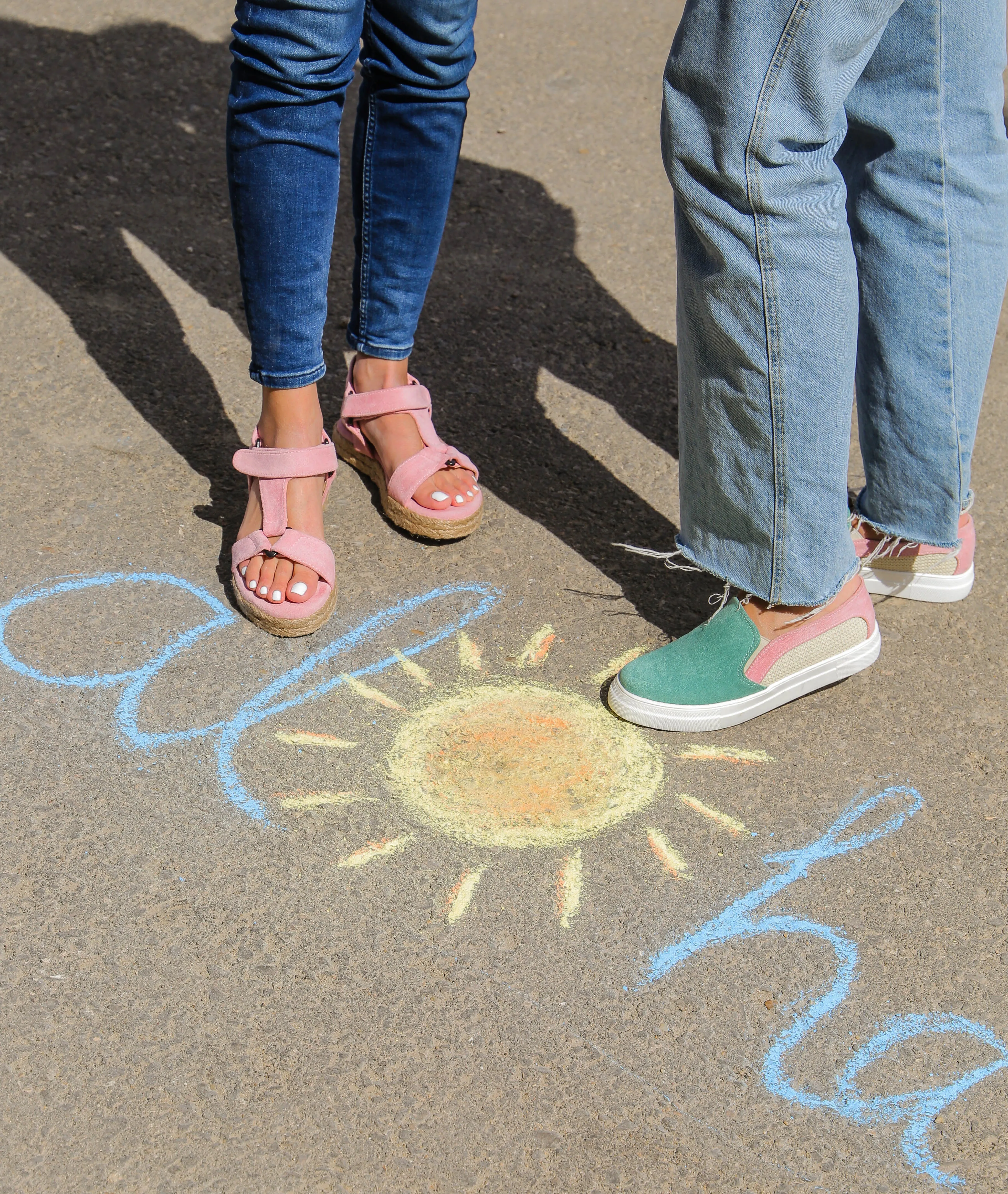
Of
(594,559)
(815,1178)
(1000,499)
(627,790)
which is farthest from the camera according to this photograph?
(1000,499)

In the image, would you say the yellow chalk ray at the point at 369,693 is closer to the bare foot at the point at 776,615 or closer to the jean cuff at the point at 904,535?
the bare foot at the point at 776,615

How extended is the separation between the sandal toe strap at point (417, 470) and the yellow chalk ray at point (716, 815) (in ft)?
2.69

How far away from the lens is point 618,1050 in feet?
5.02

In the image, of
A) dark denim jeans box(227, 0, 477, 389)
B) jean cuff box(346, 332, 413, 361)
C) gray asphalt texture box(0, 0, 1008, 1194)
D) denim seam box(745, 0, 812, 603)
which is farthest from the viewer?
jean cuff box(346, 332, 413, 361)

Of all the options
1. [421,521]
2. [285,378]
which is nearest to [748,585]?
[421,521]

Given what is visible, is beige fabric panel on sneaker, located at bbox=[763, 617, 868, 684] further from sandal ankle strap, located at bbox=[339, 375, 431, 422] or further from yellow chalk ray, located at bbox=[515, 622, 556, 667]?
sandal ankle strap, located at bbox=[339, 375, 431, 422]

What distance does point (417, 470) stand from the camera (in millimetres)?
2389

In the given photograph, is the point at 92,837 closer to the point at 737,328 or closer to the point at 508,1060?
the point at 508,1060

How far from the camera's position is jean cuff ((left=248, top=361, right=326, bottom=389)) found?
2184mm

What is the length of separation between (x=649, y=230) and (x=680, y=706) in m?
2.04

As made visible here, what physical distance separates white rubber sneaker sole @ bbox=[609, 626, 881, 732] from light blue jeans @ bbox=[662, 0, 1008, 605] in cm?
15

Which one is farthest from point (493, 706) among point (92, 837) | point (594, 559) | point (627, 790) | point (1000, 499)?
point (1000, 499)

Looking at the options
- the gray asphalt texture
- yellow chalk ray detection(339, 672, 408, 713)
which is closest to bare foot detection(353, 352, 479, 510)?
the gray asphalt texture

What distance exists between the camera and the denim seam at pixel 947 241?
74.2 inches
